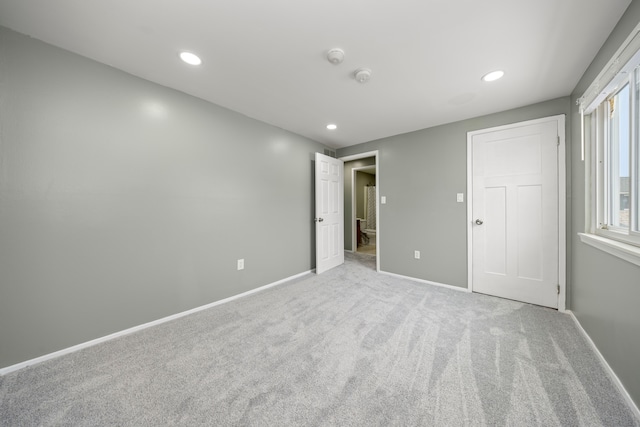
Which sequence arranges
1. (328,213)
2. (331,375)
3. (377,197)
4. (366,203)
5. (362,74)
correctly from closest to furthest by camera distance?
(331,375) < (362,74) < (377,197) < (328,213) < (366,203)

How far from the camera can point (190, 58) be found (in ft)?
5.49

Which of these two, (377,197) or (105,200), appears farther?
(377,197)

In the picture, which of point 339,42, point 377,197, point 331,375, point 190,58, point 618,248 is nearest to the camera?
point 618,248

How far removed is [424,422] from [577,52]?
2706 millimetres

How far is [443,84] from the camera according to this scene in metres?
1.99

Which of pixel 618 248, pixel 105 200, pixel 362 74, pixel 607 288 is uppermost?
pixel 362 74

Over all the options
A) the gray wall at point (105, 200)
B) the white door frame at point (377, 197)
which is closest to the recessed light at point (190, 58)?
the gray wall at point (105, 200)

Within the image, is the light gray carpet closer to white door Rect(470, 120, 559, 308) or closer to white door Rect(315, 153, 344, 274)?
white door Rect(470, 120, 559, 308)

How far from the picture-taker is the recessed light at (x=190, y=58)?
5.35 feet

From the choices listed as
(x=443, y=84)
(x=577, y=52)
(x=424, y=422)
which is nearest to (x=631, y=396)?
(x=424, y=422)

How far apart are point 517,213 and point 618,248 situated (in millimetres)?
1266

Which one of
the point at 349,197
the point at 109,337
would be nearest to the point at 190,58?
the point at 109,337

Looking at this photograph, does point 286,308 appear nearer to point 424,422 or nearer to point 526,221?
point 424,422

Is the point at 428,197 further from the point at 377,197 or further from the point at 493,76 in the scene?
the point at 493,76
